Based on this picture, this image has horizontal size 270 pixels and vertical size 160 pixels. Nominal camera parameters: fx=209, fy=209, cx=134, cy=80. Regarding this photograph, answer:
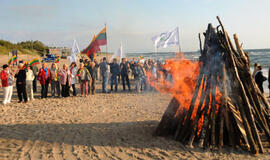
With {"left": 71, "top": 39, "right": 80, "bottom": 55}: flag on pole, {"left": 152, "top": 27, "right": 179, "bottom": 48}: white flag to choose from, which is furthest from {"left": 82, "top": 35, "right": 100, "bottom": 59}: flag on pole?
{"left": 152, "top": 27, "right": 179, "bottom": 48}: white flag

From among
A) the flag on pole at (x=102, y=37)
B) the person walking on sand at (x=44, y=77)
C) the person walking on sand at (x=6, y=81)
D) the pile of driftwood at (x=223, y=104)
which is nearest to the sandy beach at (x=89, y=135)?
the pile of driftwood at (x=223, y=104)

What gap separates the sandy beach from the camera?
459 cm

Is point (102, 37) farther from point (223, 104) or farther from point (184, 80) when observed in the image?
point (223, 104)

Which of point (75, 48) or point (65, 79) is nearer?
point (65, 79)

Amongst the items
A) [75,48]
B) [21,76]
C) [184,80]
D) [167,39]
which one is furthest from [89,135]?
[75,48]

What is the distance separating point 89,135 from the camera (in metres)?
5.70

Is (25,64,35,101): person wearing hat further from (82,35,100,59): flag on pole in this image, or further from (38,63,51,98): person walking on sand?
(82,35,100,59): flag on pole

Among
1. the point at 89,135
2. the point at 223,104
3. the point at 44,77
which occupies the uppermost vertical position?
the point at 44,77

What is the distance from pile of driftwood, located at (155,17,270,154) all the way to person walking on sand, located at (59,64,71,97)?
797cm

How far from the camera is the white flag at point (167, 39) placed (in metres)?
16.4

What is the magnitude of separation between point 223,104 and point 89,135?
139 inches

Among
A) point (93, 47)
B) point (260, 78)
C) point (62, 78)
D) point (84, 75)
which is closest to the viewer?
point (260, 78)

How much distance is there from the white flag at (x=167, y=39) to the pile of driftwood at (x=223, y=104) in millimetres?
11305

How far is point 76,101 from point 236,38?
7883 millimetres
